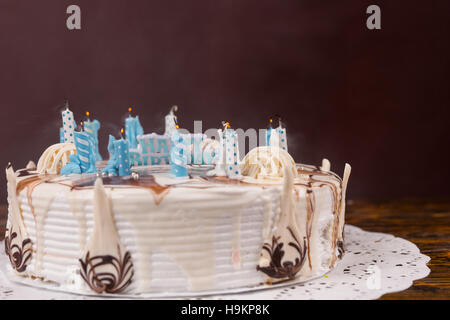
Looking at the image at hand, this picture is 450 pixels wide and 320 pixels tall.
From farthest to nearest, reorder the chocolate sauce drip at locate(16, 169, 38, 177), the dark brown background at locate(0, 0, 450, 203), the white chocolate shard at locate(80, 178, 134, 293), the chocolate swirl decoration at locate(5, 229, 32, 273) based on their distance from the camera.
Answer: the dark brown background at locate(0, 0, 450, 203) → the chocolate sauce drip at locate(16, 169, 38, 177) → the chocolate swirl decoration at locate(5, 229, 32, 273) → the white chocolate shard at locate(80, 178, 134, 293)

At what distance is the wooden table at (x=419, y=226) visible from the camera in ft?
12.8

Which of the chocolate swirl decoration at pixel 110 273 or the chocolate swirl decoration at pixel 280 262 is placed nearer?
the chocolate swirl decoration at pixel 110 273

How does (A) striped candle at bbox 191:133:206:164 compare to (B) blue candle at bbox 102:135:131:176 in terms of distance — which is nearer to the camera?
(B) blue candle at bbox 102:135:131:176

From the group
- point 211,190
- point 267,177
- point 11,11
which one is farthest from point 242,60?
point 211,190

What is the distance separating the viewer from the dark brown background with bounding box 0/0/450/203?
292 inches

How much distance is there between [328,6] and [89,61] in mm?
3565

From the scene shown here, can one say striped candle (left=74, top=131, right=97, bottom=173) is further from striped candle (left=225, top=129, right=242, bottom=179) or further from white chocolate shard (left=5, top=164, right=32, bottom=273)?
striped candle (left=225, top=129, right=242, bottom=179)

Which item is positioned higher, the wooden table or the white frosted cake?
the white frosted cake

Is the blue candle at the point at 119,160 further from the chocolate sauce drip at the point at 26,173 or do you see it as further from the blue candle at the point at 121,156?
the chocolate sauce drip at the point at 26,173

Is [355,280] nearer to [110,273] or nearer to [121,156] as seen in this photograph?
[110,273]

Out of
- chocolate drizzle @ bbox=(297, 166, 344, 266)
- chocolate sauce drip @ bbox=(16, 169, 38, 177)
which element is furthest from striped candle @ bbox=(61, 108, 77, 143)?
chocolate drizzle @ bbox=(297, 166, 344, 266)

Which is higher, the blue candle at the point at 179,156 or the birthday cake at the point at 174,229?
the blue candle at the point at 179,156

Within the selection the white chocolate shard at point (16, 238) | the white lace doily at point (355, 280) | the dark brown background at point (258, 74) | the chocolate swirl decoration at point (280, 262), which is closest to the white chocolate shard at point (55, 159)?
the white chocolate shard at point (16, 238)

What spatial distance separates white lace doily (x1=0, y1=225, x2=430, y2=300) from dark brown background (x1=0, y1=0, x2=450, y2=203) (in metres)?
3.23
